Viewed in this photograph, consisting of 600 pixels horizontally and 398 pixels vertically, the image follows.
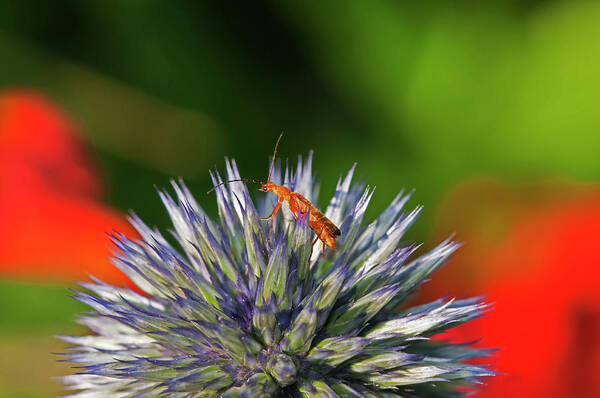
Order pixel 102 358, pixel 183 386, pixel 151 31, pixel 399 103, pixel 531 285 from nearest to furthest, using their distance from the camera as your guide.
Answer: pixel 183 386
pixel 102 358
pixel 531 285
pixel 151 31
pixel 399 103

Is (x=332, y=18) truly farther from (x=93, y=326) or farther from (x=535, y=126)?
(x=93, y=326)

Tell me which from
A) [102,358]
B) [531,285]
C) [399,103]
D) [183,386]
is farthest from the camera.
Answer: [399,103]

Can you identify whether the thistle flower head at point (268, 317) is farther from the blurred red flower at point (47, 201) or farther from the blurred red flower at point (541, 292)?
the blurred red flower at point (47, 201)

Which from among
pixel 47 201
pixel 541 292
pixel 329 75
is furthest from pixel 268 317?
pixel 329 75

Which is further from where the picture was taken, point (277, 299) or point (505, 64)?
point (505, 64)

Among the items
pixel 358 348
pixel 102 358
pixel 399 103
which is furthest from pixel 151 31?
pixel 358 348

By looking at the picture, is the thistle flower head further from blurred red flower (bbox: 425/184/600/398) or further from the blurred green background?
the blurred green background
